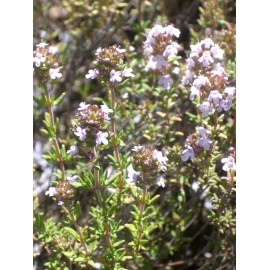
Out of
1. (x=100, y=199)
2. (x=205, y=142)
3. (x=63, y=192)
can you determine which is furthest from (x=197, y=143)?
(x=63, y=192)

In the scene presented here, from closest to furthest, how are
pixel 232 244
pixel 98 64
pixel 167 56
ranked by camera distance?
pixel 98 64
pixel 167 56
pixel 232 244

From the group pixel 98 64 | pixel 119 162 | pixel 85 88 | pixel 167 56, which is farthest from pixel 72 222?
pixel 85 88

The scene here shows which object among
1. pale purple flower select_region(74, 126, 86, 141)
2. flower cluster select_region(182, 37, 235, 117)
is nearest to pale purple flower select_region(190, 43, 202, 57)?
flower cluster select_region(182, 37, 235, 117)

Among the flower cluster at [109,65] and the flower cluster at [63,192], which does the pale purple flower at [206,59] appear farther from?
the flower cluster at [63,192]

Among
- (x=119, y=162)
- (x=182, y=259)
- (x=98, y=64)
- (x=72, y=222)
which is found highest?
(x=98, y=64)

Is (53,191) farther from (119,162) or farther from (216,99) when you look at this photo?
(216,99)

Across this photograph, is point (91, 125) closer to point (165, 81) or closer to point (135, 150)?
point (135, 150)

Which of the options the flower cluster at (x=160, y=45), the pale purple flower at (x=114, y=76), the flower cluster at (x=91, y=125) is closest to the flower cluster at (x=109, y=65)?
the pale purple flower at (x=114, y=76)

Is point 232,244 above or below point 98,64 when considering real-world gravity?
below
